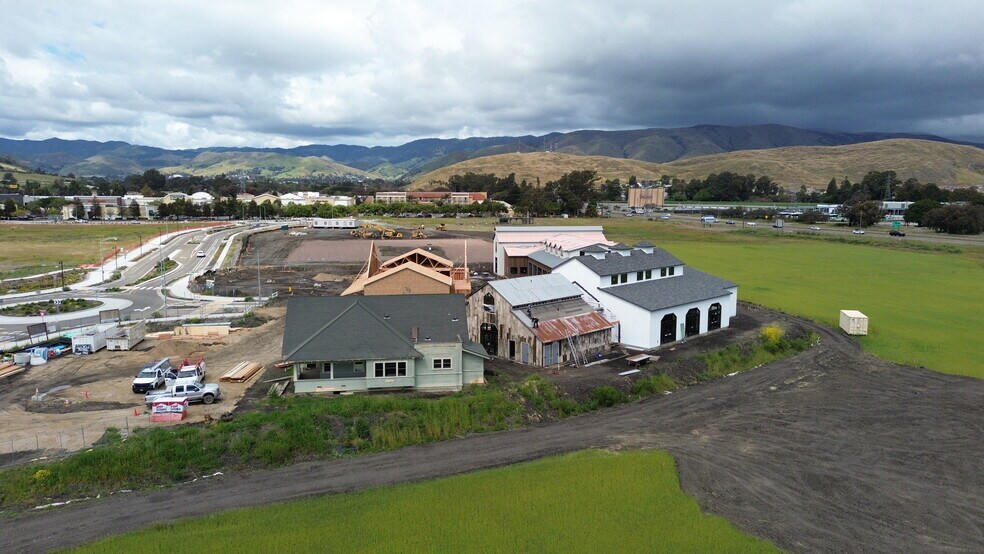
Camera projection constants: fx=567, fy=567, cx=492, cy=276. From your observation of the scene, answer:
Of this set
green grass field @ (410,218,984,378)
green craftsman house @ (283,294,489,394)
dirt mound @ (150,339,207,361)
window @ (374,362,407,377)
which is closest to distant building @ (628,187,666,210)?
green grass field @ (410,218,984,378)

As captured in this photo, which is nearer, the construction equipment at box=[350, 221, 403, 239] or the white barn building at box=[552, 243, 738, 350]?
the white barn building at box=[552, 243, 738, 350]

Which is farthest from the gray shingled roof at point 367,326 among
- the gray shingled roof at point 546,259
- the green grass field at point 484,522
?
the gray shingled roof at point 546,259

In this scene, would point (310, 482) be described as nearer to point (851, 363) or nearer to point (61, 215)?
point (851, 363)

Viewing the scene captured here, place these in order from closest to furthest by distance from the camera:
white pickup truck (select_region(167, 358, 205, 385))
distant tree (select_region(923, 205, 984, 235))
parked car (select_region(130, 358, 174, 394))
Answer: white pickup truck (select_region(167, 358, 205, 385))
parked car (select_region(130, 358, 174, 394))
distant tree (select_region(923, 205, 984, 235))

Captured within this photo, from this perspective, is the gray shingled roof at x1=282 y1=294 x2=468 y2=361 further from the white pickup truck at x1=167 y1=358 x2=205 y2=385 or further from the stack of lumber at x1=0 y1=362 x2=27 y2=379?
the stack of lumber at x1=0 y1=362 x2=27 y2=379

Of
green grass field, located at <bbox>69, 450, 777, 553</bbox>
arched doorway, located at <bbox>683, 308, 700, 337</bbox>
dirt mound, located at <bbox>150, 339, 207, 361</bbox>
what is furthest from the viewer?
arched doorway, located at <bbox>683, 308, 700, 337</bbox>

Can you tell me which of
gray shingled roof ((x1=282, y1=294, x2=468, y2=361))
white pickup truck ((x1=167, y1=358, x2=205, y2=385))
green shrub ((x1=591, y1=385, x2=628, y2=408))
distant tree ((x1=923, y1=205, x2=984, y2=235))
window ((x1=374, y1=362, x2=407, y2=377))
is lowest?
green shrub ((x1=591, y1=385, x2=628, y2=408))

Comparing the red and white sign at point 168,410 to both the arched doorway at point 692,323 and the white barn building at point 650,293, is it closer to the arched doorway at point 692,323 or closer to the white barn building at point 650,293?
the white barn building at point 650,293

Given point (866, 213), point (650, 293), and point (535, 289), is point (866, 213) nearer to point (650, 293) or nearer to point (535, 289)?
point (650, 293)
